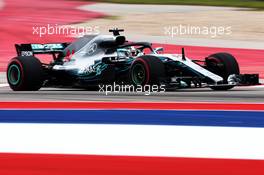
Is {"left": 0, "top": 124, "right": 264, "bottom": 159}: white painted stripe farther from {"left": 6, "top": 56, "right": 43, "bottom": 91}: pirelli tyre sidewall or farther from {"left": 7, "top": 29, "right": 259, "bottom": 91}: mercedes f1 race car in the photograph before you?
{"left": 6, "top": 56, "right": 43, "bottom": 91}: pirelli tyre sidewall

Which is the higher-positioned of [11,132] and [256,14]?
[256,14]

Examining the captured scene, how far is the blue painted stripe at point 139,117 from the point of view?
9633mm

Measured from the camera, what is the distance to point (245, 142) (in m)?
8.27

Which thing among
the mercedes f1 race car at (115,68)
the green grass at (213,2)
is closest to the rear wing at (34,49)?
the mercedes f1 race car at (115,68)

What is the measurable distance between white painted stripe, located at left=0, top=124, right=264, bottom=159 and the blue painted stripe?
42 centimetres

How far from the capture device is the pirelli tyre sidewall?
1491 centimetres

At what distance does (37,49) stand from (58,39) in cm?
1096

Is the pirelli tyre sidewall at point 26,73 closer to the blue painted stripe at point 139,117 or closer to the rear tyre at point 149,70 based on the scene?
the rear tyre at point 149,70

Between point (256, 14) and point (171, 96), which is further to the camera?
point (256, 14)

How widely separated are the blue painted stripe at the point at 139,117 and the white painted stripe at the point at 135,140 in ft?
1.37

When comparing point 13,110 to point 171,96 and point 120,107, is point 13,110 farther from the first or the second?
point 171,96

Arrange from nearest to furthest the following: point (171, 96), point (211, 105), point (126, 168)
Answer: point (126, 168)
point (211, 105)
point (171, 96)

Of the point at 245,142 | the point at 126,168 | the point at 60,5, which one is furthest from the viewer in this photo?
the point at 60,5

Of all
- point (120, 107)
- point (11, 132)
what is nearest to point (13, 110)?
point (120, 107)
